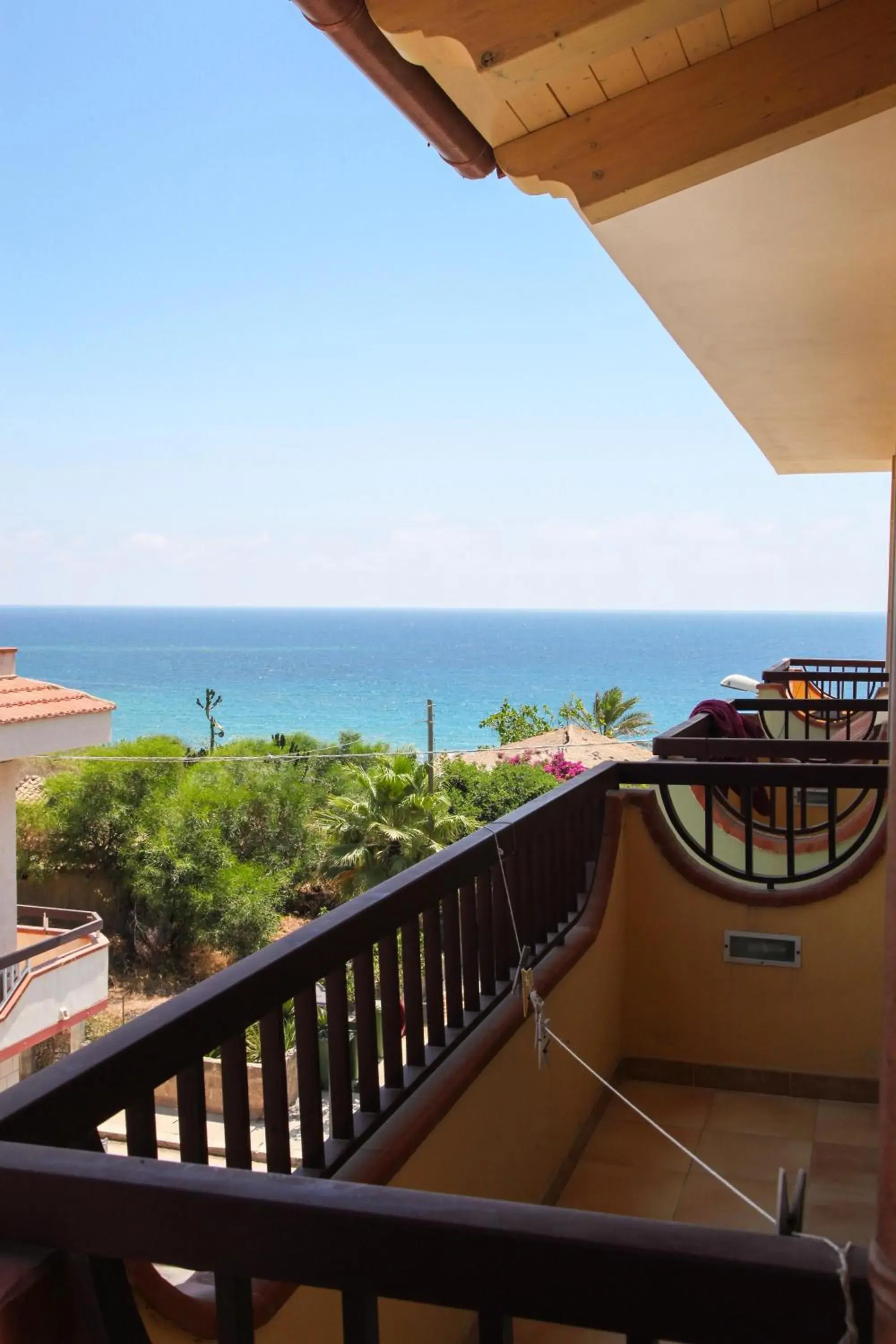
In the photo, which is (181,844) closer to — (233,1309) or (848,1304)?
(233,1309)

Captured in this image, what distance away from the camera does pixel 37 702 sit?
10.5 metres

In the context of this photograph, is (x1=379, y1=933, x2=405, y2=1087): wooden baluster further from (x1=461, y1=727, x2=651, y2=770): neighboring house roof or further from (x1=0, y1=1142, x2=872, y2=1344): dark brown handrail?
(x1=461, y1=727, x2=651, y2=770): neighboring house roof

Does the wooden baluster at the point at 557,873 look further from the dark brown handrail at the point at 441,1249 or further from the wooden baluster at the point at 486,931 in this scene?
the dark brown handrail at the point at 441,1249

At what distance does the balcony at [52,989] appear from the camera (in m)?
11.9

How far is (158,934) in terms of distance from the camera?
26.9m

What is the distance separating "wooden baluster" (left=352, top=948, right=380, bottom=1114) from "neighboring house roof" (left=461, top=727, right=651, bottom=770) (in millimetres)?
29145

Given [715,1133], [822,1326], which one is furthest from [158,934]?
[822,1326]

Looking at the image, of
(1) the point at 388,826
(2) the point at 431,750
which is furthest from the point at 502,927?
(2) the point at 431,750

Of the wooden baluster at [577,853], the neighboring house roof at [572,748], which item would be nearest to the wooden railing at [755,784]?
the wooden baluster at [577,853]

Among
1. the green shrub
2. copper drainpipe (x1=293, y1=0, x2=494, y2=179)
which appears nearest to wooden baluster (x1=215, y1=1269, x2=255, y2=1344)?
copper drainpipe (x1=293, y1=0, x2=494, y2=179)

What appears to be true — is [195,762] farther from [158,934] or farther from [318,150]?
[318,150]

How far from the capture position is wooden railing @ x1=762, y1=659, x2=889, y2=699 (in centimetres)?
721

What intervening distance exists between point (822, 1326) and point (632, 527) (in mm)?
96936

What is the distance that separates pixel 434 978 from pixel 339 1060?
0.42 m
